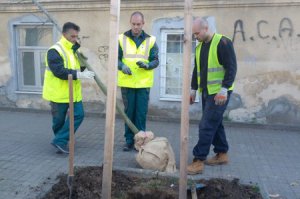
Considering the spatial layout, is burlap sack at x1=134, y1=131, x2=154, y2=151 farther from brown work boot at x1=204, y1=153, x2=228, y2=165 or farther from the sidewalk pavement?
brown work boot at x1=204, y1=153, x2=228, y2=165

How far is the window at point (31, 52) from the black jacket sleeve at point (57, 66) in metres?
3.56

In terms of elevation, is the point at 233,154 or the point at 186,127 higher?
the point at 186,127

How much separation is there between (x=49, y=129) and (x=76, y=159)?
210cm

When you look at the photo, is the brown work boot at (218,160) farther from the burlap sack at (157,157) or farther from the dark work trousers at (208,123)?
the burlap sack at (157,157)

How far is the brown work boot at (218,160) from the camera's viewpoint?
200 inches

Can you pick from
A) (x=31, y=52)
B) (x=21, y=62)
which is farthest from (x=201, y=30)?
(x=21, y=62)

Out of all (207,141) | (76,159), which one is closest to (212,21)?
(207,141)

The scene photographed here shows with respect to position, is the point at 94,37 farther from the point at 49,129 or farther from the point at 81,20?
the point at 49,129

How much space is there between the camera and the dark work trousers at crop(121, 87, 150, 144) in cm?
543

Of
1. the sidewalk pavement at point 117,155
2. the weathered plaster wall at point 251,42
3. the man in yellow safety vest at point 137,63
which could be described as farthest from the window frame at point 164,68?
the man in yellow safety vest at point 137,63

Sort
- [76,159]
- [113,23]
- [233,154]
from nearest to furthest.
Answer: [113,23] < [76,159] < [233,154]

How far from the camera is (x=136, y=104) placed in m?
5.50

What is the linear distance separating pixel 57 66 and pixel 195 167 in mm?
2384

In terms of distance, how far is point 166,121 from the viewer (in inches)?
309
